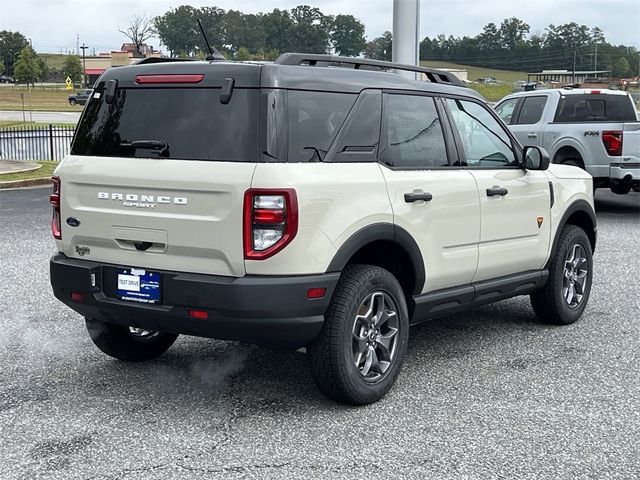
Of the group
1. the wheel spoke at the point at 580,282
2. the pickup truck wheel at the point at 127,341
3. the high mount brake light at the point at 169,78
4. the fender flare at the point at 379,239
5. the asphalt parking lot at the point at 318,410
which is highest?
the high mount brake light at the point at 169,78

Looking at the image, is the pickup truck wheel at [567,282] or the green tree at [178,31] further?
the green tree at [178,31]

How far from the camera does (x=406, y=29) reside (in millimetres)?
13938

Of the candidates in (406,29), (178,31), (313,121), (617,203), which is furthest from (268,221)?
(178,31)

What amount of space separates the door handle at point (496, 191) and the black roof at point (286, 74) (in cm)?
81

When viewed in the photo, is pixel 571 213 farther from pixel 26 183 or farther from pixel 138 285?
pixel 26 183

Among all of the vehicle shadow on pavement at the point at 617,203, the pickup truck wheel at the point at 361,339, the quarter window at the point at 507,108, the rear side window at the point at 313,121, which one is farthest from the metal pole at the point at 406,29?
the pickup truck wheel at the point at 361,339

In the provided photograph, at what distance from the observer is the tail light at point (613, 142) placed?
42.5 feet

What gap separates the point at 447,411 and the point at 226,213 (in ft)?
5.50

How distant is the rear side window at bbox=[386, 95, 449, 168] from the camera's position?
499 centimetres

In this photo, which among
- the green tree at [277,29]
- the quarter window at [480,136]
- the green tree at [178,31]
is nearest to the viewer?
the quarter window at [480,136]

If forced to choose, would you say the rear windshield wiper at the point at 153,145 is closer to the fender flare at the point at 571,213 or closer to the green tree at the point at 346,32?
the fender flare at the point at 571,213

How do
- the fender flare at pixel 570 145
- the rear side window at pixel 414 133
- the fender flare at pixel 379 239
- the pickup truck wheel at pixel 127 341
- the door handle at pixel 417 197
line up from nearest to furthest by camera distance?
the fender flare at pixel 379 239 → the door handle at pixel 417 197 → the rear side window at pixel 414 133 → the pickup truck wheel at pixel 127 341 → the fender flare at pixel 570 145

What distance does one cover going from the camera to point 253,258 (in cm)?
419

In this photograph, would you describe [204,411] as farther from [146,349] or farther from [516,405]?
[516,405]
